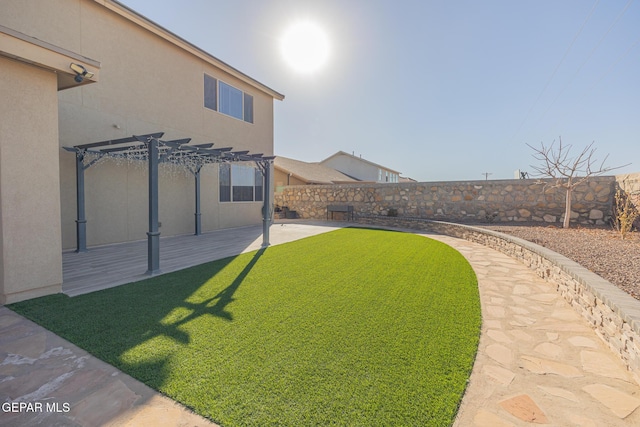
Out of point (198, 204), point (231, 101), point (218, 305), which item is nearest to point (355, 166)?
point (231, 101)

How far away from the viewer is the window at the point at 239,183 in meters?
11.0

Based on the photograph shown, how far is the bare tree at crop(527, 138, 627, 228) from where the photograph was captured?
880 centimetres

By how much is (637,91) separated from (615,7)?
296 cm

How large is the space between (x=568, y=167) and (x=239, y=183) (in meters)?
11.5

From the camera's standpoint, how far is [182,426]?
1751mm

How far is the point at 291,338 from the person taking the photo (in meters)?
2.82

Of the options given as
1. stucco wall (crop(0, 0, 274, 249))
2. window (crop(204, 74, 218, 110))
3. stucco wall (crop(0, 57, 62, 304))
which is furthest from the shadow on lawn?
window (crop(204, 74, 218, 110))

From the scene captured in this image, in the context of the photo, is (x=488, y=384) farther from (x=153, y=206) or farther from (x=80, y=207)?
(x=80, y=207)

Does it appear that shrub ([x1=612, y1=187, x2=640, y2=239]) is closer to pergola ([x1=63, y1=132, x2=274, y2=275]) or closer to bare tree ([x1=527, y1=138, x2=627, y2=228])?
bare tree ([x1=527, y1=138, x2=627, y2=228])

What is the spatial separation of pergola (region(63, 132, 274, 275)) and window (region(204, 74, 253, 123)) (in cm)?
262

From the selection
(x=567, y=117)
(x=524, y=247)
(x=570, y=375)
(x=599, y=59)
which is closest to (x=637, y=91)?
(x=599, y=59)

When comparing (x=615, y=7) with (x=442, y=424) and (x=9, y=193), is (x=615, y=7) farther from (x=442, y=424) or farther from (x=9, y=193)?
(x=9, y=193)

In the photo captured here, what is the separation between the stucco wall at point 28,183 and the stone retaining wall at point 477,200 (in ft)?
37.7

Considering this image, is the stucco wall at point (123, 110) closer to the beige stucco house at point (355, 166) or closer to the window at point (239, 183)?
the window at point (239, 183)
